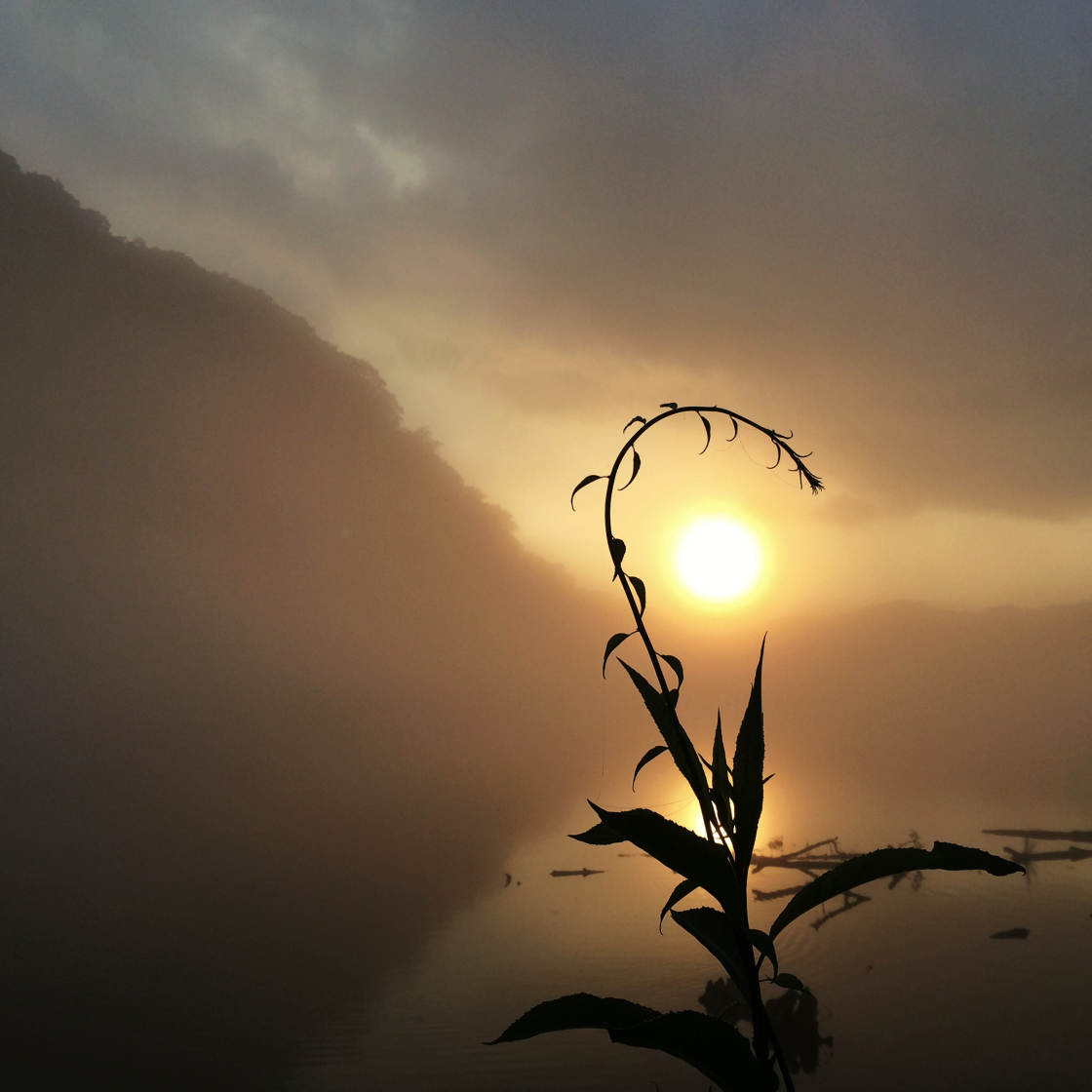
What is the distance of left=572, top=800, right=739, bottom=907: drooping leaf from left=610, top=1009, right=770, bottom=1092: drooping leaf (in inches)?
5.4

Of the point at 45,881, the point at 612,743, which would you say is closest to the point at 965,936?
the point at 45,881

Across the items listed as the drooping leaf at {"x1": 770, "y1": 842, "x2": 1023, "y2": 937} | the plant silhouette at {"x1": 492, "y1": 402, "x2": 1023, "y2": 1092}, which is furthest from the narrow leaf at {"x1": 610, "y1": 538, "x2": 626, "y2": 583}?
the drooping leaf at {"x1": 770, "y1": 842, "x2": 1023, "y2": 937}

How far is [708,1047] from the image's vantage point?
0.85 m

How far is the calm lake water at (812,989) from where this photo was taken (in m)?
24.5

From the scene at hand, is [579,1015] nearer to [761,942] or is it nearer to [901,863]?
[761,942]

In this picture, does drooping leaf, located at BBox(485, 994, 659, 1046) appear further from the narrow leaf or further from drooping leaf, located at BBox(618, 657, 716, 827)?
the narrow leaf

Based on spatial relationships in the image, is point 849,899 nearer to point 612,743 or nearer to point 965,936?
point 965,936

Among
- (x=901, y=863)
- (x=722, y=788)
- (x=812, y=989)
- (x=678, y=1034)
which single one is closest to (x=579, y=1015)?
(x=678, y=1034)

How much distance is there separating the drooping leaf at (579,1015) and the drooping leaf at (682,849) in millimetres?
163

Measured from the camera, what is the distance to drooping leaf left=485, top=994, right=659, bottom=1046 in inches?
34.4

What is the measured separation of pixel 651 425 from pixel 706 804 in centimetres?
48

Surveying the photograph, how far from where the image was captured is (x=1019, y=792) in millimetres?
83312

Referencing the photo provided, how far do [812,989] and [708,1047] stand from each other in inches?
1561

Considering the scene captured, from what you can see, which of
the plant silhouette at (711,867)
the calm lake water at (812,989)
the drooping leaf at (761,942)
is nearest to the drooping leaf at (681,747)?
the plant silhouette at (711,867)
